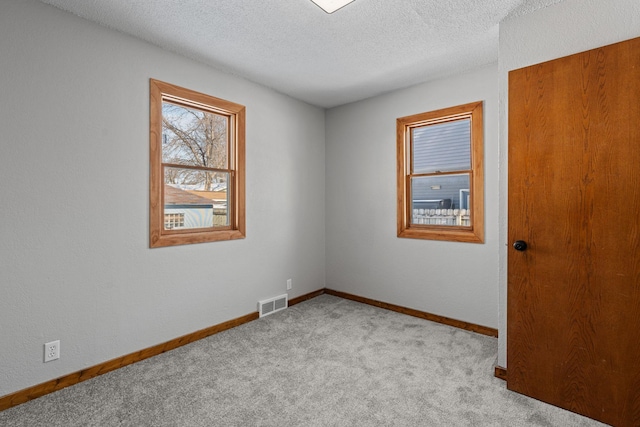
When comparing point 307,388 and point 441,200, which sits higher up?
point 441,200

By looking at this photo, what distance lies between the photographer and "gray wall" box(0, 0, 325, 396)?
1.98 meters

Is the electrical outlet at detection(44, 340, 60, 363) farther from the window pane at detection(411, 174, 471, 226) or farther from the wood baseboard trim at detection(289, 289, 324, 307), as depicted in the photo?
the window pane at detection(411, 174, 471, 226)

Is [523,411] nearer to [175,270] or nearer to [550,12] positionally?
[550,12]

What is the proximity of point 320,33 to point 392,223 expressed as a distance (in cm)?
216

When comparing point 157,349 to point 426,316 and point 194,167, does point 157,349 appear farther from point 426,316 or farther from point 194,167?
point 426,316

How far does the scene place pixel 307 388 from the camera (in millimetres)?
2119

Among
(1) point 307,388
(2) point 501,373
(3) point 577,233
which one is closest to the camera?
(3) point 577,233

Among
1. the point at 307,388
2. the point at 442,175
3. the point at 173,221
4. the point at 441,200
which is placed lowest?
the point at 307,388

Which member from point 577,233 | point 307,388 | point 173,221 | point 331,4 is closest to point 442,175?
point 577,233

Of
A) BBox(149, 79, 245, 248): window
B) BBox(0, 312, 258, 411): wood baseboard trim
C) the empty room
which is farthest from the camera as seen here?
BBox(149, 79, 245, 248): window

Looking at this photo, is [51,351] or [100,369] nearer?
[51,351]

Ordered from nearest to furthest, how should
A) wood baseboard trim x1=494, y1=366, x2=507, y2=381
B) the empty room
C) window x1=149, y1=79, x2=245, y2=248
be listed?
1. the empty room
2. wood baseboard trim x1=494, y1=366, x2=507, y2=381
3. window x1=149, y1=79, x2=245, y2=248

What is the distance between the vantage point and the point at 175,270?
9.13 ft

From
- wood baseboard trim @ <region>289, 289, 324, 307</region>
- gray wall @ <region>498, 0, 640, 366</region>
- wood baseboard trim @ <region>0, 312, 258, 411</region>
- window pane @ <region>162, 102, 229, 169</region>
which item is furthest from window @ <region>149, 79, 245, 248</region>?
gray wall @ <region>498, 0, 640, 366</region>
